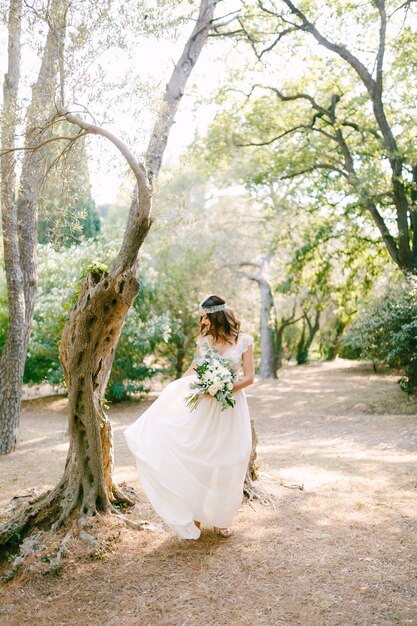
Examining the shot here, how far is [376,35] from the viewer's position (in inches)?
603

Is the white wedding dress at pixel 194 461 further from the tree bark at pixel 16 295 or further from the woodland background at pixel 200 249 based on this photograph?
the tree bark at pixel 16 295

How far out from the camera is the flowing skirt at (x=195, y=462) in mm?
5027

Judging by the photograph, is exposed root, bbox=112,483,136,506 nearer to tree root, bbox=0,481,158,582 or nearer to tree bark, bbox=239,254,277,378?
tree root, bbox=0,481,158,582

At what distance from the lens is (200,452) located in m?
5.16

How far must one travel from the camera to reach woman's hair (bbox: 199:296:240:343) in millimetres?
5488

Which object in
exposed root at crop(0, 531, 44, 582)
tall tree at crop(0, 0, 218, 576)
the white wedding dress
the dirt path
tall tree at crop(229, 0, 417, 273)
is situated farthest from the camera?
tall tree at crop(229, 0, 417, 273)

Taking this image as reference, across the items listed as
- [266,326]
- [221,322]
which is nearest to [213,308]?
[221,322]

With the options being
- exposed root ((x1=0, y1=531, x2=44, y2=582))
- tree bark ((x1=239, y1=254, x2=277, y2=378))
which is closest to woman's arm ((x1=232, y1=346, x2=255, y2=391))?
exposed root ((x1=0, y1=531, x2=44, y2=582))

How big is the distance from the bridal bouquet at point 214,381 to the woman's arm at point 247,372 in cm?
7

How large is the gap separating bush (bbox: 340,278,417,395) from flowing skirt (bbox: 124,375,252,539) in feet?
32.2

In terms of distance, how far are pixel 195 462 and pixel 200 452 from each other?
0.10m

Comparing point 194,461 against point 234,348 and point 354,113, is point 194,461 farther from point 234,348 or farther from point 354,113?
point 354,113

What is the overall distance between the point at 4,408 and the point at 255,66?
12.1 metres

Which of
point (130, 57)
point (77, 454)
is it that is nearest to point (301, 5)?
point (130, 57)
